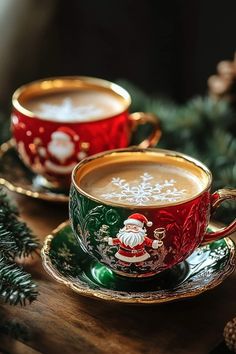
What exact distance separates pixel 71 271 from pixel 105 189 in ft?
0.34

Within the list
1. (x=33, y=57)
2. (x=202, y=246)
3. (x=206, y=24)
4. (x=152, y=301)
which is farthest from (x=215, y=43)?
(x=152, y=301)

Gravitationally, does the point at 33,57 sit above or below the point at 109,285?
below

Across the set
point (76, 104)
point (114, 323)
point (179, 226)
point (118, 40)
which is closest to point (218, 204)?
point (179, 226)

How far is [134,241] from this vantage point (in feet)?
2.82

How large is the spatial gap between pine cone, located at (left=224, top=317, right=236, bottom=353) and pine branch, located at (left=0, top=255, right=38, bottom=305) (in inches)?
7.9

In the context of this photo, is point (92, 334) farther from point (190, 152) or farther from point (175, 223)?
point (190, 152)

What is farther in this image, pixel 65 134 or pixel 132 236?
pixel 65 134

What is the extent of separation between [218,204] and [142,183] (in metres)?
0.09

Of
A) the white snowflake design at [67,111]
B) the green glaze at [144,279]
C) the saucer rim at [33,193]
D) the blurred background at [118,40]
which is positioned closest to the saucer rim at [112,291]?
the green glaze at [144,279]

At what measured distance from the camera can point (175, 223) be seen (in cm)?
86

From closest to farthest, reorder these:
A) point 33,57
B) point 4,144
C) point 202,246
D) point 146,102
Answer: point 202,246
point 4,144
point 146,102
point 33,57

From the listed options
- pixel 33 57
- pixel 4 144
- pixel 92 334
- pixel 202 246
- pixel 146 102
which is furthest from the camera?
pixel 33 57

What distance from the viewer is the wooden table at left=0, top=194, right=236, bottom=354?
0.81m

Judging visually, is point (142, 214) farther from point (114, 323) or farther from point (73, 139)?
point (73, 139)
